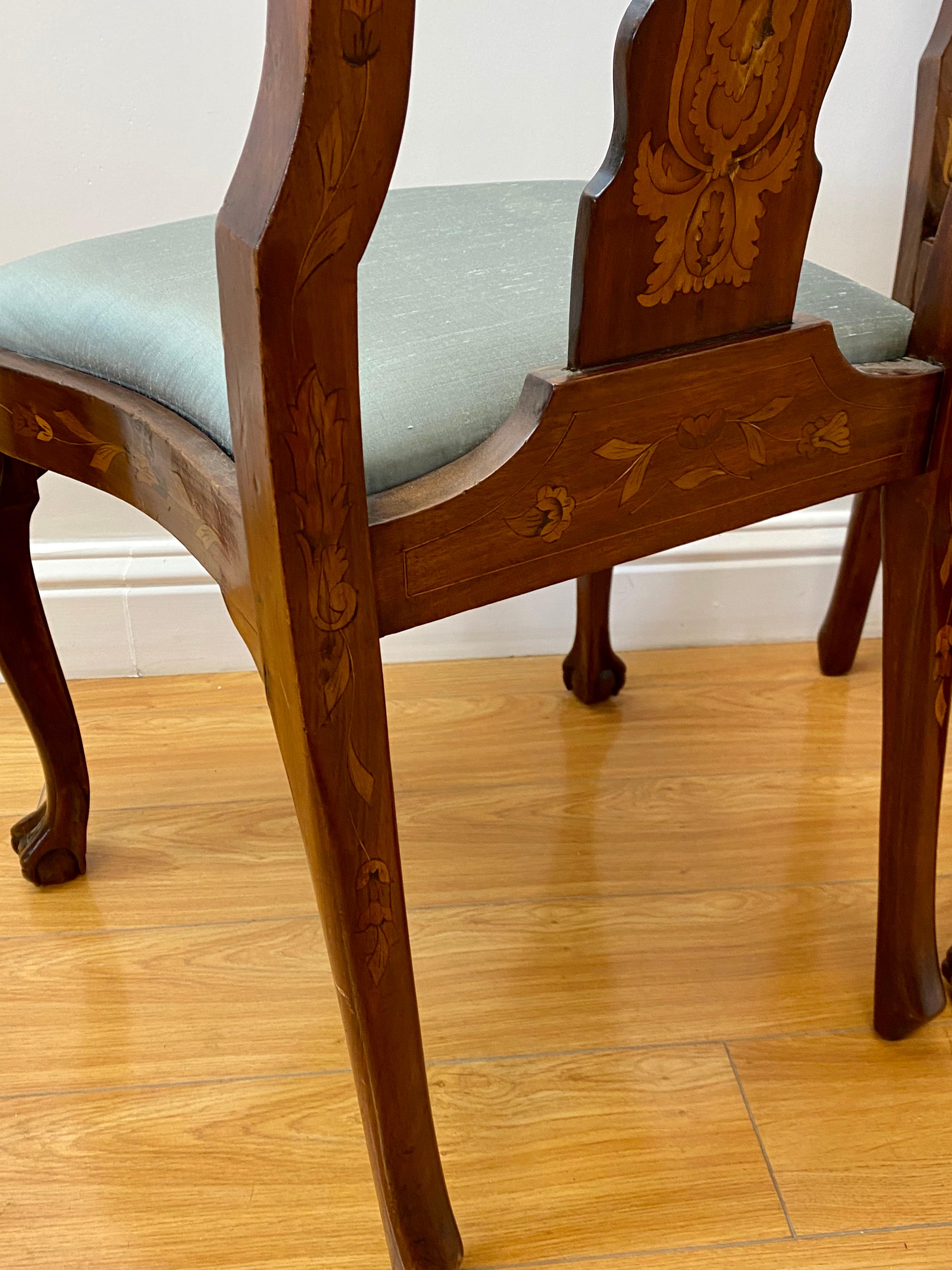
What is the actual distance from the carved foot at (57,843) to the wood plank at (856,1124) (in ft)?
1.87

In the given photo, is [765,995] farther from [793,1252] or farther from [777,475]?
[777,475]

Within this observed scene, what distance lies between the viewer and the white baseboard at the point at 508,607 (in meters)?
1.31

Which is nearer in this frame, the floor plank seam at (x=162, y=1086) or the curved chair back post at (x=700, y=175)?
the curved chair back post at (x=700, y=175)

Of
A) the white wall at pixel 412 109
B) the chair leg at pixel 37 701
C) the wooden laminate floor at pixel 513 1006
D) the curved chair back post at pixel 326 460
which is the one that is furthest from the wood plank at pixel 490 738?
the curved chair back post at pixel 326 460

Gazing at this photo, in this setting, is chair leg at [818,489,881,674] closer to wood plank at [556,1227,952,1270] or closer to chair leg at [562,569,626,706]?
chair leg at [562,569,626,706]

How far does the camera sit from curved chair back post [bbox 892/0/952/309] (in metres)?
0.93

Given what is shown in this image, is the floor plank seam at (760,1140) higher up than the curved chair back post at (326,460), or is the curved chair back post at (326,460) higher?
the curved chair back post at (326,460)

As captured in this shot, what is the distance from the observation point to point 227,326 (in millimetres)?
490

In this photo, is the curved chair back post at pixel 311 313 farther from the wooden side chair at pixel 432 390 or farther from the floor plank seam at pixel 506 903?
the floor plank seam at pixel 506 903

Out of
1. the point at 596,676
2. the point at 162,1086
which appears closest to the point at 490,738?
the point at 596,676

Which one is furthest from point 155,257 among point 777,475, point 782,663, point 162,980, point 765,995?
point 782,663

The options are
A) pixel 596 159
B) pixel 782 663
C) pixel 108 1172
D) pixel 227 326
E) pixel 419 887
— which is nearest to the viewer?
pixel 227 326

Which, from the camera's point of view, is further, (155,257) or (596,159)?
(596,159)

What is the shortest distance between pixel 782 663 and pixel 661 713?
184 millimetres
